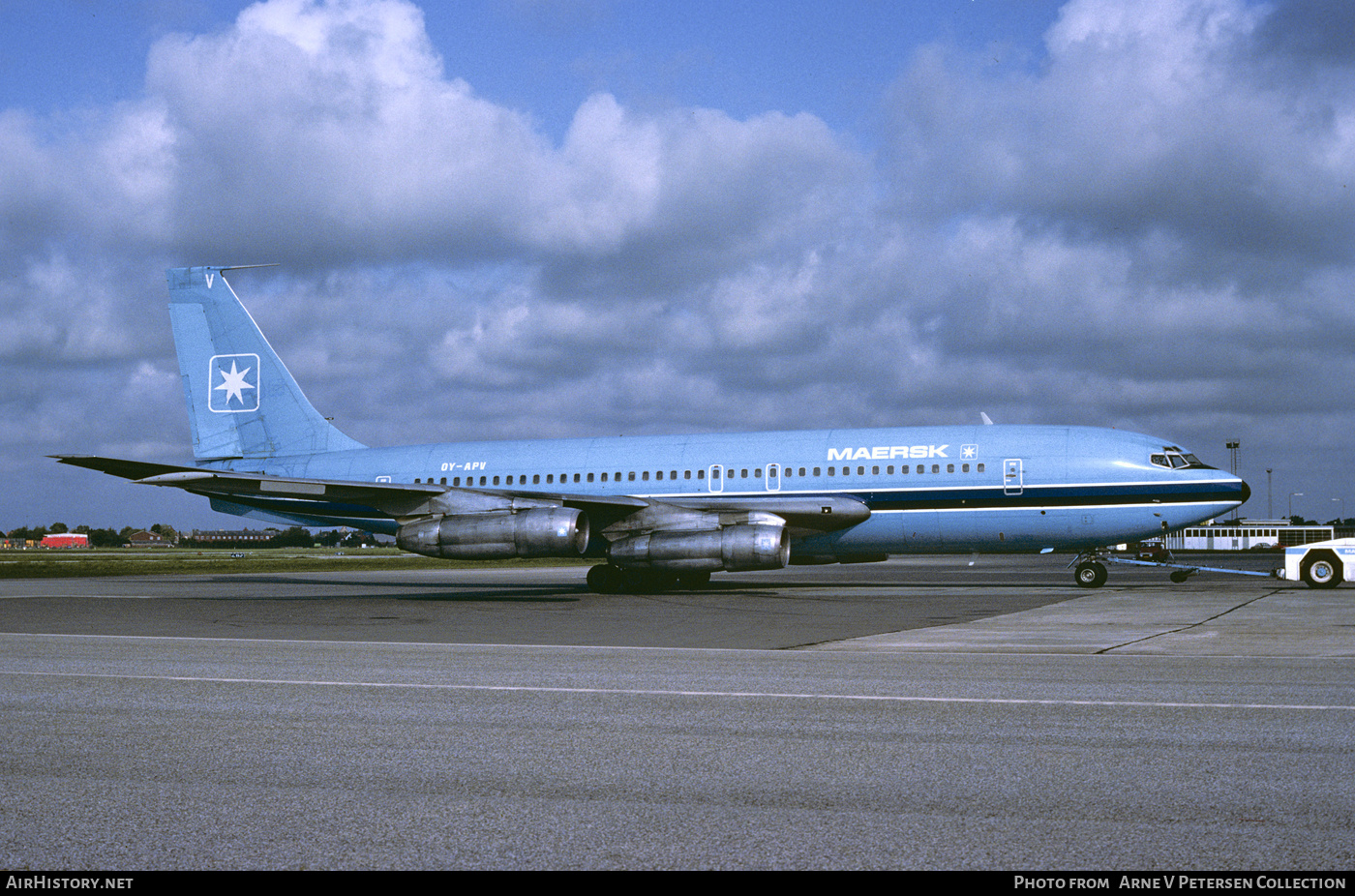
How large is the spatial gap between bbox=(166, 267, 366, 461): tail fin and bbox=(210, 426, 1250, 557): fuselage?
11.1m

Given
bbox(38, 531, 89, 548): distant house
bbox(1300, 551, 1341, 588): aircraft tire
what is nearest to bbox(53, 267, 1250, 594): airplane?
bbox(1300, 551, 1341, 588): aircraft tire

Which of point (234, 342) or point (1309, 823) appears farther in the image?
point (234, 342)

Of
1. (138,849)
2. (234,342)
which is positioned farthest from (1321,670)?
(234,342)

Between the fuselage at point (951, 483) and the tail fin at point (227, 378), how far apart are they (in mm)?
11099

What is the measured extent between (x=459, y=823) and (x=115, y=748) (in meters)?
3.23

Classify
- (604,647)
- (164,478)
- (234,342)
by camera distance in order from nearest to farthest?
(604,647)
(164,478)
(234,342)

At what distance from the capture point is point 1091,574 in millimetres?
29656

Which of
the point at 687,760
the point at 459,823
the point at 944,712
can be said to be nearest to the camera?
the point at 459,823

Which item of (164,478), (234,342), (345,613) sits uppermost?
(234,342)

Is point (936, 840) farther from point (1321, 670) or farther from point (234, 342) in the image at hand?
point (234, 342)

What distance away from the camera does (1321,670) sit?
11242 mm

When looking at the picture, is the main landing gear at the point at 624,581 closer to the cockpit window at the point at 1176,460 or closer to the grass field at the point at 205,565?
the cockpit window at the point at 1176,460

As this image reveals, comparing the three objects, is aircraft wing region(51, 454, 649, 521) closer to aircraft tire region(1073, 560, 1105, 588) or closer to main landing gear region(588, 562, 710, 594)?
main landing gear region(588, 562, 710, 594)

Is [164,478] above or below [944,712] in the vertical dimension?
above
